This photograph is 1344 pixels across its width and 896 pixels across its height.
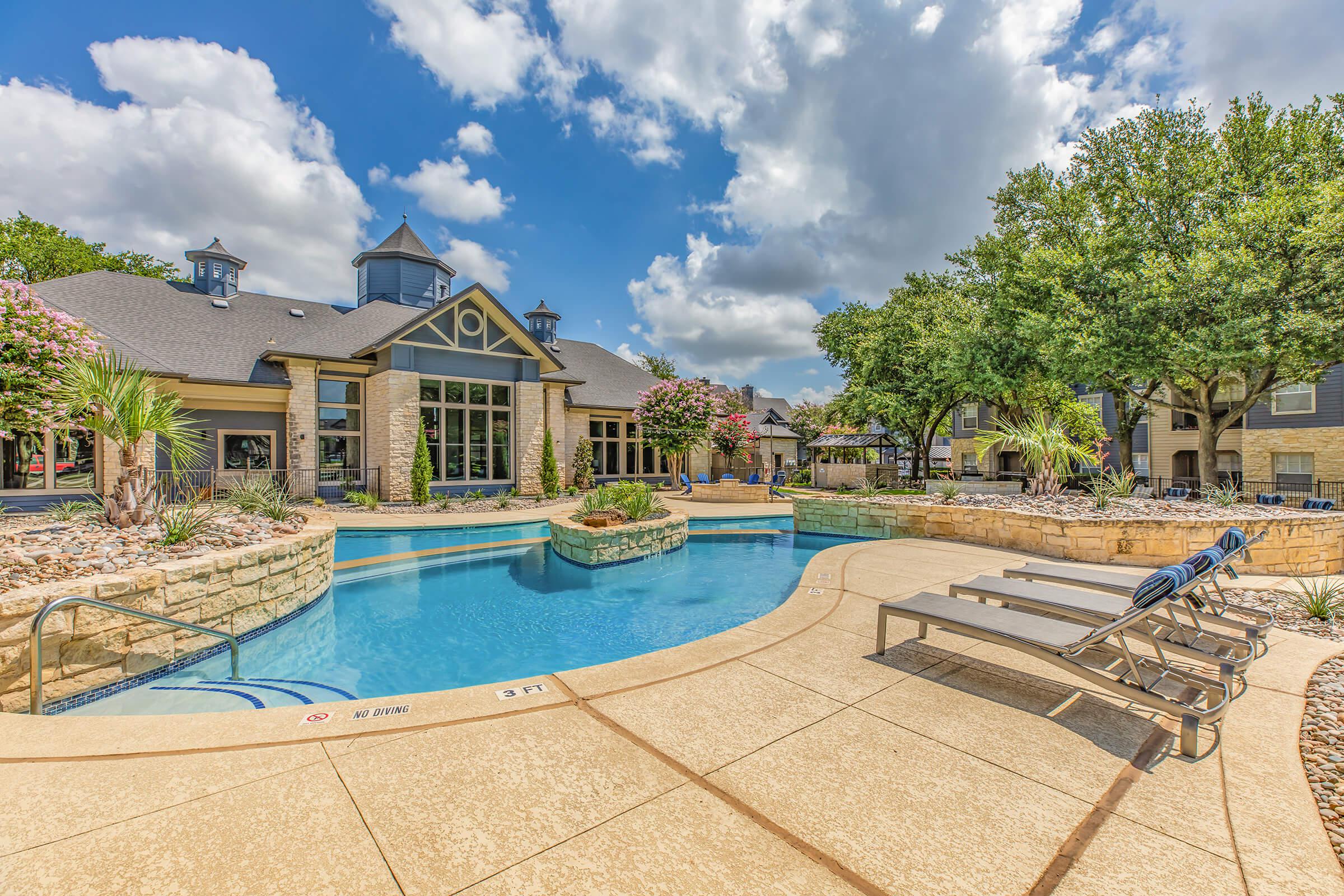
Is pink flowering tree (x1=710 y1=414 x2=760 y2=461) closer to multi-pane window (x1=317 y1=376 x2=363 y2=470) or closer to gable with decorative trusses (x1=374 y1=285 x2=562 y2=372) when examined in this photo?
gable with decorative trusses (x1=374 y1=285 x2=562 y2=372)

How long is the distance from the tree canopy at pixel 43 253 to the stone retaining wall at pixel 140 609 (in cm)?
2589

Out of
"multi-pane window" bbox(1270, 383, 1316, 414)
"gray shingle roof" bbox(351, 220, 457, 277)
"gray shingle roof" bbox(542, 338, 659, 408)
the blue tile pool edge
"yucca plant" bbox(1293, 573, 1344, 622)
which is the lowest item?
the blue tile pool edge

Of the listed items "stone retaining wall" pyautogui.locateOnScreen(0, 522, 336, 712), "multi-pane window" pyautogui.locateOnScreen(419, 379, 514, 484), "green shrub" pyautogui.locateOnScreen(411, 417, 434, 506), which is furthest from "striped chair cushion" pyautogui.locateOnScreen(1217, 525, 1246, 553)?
"multi-pane window" pyautogui.locateOnScreen(419, 379, 514, 484)

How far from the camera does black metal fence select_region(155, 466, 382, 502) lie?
1472 cm

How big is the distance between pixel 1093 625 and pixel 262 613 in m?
7.96

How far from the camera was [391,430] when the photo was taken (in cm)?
1636

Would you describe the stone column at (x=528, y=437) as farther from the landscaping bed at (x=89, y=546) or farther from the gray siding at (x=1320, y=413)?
the gray siding at (x=1320, y=413)

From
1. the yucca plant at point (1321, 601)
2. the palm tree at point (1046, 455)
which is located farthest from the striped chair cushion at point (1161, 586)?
the palm tree at point (1046, 455)

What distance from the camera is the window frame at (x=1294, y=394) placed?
1820 cm

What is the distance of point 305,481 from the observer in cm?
1625

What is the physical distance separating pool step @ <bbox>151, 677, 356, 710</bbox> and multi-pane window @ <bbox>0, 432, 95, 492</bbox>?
38.8 ft

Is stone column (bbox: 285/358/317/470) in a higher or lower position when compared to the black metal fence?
higher

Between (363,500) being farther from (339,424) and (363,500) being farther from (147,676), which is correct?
(147,676)

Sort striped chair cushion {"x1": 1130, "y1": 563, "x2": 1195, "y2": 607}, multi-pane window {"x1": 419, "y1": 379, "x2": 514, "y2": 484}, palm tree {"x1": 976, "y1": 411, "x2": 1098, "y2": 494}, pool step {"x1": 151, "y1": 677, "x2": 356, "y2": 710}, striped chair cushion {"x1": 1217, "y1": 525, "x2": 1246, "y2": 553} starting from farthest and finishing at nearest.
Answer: multi-pane window {"x1": 419, "y1": 379, "x2": 514, "y2": 484} → palm tree {"x1": 976, "y1": 411, "x2": 1098, "y2": 494} → pool step {"x1": 151, "y1": 677, "x2": 356, "y2": 710} → striped chair cushion {"x1": 1217, "y1": 525, "x2": 1246, "y2": 553} → striped chair cushion {"x1": 1130, "y1": 563, "x2": 1195, "y2": 607}
